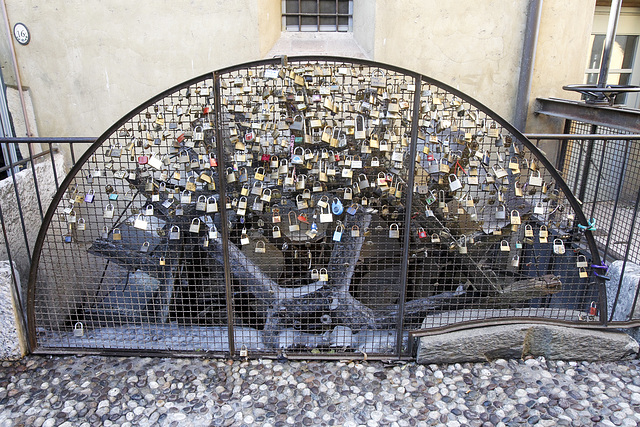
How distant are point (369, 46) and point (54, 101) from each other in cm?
337

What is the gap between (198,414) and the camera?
2.55m

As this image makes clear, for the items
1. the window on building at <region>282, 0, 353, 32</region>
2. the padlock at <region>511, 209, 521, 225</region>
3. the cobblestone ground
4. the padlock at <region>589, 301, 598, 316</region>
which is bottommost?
the cobblestone ground

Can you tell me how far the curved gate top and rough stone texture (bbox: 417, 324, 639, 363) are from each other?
148 millimetres

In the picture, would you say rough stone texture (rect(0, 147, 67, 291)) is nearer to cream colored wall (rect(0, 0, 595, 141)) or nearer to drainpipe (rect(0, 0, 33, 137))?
→ drainpipe (rect(0, 0, 33, 137))

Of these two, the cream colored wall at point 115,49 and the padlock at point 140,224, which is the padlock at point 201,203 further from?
the cream colored wall at point 115,49

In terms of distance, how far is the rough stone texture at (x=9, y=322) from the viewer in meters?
2.90

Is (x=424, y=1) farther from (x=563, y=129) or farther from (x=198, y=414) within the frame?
(x=198, y=414)

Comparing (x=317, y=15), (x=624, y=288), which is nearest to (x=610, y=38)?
(x=624, y=288)

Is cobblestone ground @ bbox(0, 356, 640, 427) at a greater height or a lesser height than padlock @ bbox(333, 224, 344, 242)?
lesser

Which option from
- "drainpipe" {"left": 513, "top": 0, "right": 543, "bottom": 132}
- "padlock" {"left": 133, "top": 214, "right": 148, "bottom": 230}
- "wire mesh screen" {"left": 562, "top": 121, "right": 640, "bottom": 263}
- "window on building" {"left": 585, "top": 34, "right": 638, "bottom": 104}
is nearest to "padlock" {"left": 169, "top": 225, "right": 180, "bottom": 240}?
"padlock" {"left": 133, "top": 214, "right": 148, "bottom": 230}

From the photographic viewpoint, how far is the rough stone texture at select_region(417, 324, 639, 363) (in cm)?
294

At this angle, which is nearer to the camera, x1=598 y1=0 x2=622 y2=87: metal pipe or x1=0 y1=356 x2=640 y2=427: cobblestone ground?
x1=0 y1=356 x2=640 y2=427: cobblestone ground

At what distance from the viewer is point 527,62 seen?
466 cm

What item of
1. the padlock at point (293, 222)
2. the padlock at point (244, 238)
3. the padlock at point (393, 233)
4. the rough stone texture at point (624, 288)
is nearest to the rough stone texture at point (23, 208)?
the padlock at point (244, 238)
